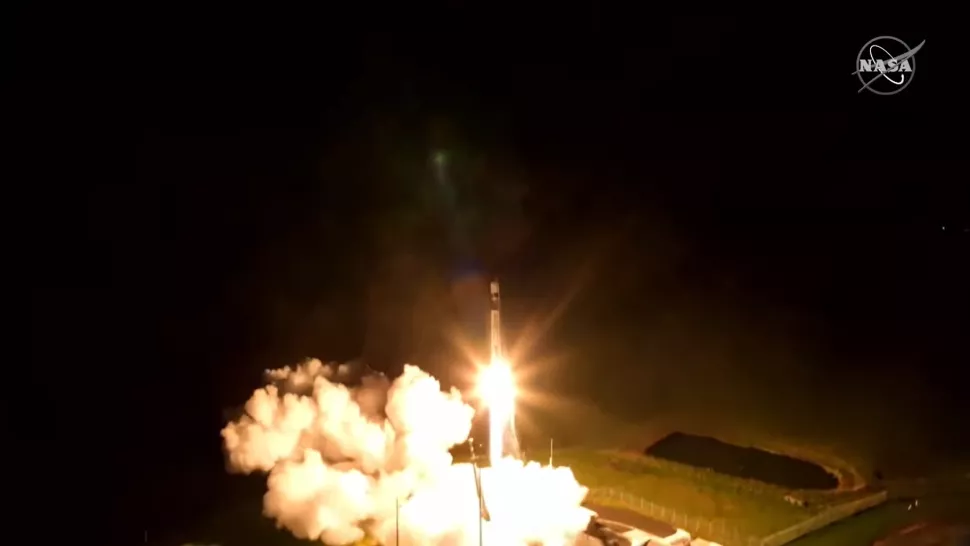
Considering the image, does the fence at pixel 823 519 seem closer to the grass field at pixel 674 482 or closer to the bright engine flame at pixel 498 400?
the grass field at pixel 674 482

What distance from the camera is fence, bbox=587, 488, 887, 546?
1794 cm

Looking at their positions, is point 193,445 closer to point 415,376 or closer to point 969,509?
point 415,376

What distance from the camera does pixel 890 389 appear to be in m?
31.9

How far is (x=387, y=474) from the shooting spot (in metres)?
17.7

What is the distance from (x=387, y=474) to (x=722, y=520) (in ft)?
26.2

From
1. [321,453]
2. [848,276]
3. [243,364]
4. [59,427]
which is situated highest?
[848,276]

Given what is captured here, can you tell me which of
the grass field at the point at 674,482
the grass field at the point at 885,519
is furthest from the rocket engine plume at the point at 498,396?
the grass field at the point at 885,519

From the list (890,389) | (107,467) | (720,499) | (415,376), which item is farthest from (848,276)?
(107,467)

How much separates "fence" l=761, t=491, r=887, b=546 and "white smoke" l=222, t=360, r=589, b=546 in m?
4.50

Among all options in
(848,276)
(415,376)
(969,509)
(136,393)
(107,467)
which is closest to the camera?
(415,376)

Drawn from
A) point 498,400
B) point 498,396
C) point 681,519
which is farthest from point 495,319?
point 681,519

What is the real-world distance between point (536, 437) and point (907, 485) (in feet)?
35.8

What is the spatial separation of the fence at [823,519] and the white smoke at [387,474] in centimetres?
450

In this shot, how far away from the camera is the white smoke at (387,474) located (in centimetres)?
1656
